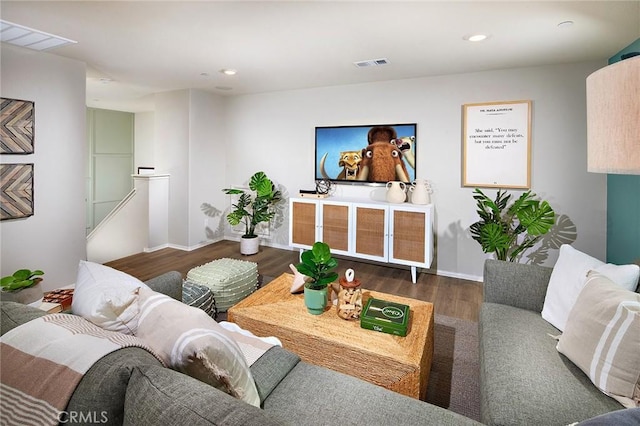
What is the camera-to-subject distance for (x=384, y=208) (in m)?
3.87

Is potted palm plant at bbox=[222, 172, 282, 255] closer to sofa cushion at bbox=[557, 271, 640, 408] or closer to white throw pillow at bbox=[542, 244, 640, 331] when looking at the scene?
white throw pillow at bbox=[542, 244, 640, 331]

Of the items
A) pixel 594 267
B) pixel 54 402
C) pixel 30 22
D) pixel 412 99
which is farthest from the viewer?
pixel 412 99

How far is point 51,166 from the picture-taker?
3338mm

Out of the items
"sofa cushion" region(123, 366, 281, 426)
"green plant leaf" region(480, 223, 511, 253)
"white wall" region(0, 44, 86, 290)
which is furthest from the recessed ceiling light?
"white wall" region(0, 44, 86, 290)

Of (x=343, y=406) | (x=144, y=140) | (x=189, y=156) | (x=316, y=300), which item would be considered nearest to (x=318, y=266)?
(x=316, y=300)

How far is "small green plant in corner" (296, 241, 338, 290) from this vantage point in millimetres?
2018

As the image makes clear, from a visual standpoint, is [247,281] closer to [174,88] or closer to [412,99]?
[412,99]

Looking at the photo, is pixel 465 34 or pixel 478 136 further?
pixel 478 136

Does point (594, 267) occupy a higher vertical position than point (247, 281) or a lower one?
higher

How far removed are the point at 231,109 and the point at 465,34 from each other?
3754 mm

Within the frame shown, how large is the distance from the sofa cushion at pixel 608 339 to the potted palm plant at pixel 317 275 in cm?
115

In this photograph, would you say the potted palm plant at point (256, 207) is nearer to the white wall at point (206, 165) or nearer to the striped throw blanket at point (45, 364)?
the white wall at point (206, 165)

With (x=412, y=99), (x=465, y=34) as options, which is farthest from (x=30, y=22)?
(x=412, y=99)

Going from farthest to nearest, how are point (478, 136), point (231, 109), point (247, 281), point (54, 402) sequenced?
point (231, 109)
point (478, 136)
point (247, 281)
point (54, 402)
